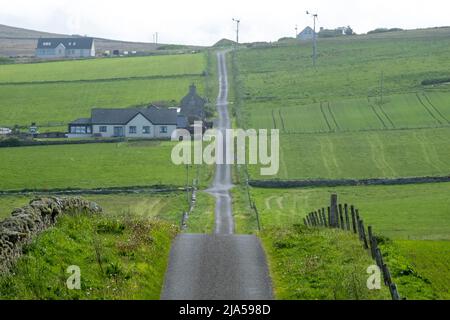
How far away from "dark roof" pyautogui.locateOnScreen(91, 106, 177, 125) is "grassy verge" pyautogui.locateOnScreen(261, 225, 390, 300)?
81.7 m

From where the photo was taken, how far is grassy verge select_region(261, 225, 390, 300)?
2234cm

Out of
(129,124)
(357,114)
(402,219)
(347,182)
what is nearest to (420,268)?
(402,219)

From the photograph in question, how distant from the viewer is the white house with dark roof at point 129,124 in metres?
112

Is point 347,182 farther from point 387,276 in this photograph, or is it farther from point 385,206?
point 387,276

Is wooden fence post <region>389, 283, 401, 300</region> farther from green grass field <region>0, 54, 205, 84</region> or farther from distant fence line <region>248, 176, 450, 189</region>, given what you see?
green grass field <region>0, 54, 205, 84</region>

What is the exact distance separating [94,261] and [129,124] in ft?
292

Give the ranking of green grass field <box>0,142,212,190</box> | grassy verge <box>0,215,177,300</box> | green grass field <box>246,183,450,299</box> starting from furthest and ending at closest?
1. green grass field <box>0,142,212,190</box>
2. green grass field <box>246,183,450,299</box>
3. grassy verge <box>0,215,177,300</box>

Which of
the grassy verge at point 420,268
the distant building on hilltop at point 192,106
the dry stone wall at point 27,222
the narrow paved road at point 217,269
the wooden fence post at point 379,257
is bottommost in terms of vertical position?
the grassy verge at point 420,268

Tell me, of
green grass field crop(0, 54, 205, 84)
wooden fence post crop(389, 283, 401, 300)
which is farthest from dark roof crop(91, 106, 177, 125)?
wooden fence post crop(389, 283, 401, 300)

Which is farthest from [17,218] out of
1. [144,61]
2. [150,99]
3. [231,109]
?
[144,61]

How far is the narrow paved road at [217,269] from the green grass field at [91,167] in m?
48.2

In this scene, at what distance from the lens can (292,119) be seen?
371ft

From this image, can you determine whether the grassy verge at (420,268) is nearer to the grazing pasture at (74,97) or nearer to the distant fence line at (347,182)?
the distant fence line at (347,182)

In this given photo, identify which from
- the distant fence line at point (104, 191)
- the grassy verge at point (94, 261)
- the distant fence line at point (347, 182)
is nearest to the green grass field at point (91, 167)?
the distant fence line at point (104, 191)
